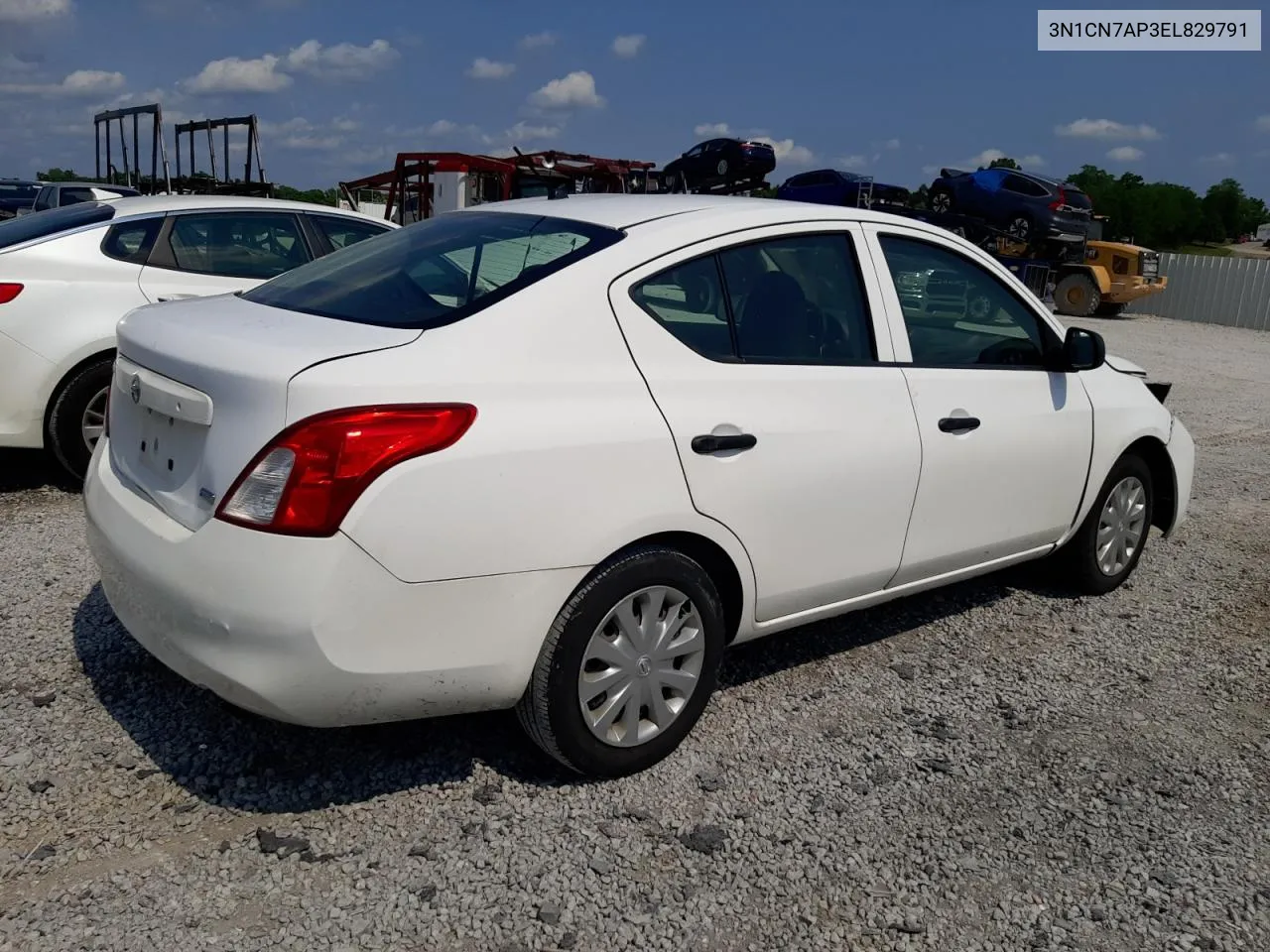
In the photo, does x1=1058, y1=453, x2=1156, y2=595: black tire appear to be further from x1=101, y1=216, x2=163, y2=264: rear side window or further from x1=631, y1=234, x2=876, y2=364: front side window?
x1=101, y1=216, x2=163, y2=264: rear side window

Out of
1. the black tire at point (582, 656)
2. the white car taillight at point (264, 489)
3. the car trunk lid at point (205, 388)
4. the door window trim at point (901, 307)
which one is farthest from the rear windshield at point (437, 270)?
the door window trim at point (901, 307)

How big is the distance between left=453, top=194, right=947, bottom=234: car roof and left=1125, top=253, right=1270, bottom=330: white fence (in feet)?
92.1

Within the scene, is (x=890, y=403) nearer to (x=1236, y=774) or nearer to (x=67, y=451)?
(x=1236, y=774)

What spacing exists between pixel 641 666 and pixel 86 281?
13.9 feet

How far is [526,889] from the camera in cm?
271

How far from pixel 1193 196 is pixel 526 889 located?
82340 mm

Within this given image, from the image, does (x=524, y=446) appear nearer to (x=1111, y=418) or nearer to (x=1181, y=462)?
(x=1111, y=418)

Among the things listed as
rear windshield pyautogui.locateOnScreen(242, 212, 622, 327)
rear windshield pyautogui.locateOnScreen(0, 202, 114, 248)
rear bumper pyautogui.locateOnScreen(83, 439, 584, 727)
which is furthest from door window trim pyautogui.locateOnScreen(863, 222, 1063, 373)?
rear windshield pyautogui.locateOnScreen(0, 202, 114, 248)

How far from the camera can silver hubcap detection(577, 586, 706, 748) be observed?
3055 mm

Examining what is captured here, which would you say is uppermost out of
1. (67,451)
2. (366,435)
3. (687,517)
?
(366,435)

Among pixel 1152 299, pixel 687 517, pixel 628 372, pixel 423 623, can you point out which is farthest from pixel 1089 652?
pixel 1152 299

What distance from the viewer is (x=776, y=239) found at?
3.59m

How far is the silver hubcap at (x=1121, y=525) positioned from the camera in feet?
16.2

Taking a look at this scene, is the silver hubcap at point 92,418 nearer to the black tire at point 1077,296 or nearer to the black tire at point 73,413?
the black tire at point 73,413
